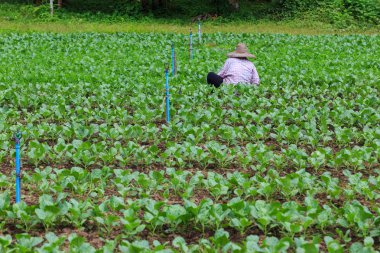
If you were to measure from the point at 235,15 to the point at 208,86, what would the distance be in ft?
67.1

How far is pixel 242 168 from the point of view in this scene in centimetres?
705

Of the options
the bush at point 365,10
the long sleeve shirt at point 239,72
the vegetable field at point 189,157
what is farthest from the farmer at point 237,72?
the bush at point 365,10

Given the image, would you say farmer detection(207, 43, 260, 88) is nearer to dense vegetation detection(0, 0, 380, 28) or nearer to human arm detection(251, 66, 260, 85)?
human arm detection(251, 66, 260, 85)

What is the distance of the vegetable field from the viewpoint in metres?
5.10

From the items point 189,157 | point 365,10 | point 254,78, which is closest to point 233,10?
point 365,10

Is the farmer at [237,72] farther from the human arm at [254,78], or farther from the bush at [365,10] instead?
the bush at [365,10]

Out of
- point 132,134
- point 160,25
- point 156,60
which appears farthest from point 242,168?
point 160,25

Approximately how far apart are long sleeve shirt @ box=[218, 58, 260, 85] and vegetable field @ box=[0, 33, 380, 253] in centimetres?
48

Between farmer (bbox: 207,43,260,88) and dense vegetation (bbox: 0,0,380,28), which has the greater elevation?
dense vegetation (bbox: 0,0,380,28)

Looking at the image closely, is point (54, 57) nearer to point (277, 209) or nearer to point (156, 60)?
point (156, 60)

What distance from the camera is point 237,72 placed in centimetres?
1190

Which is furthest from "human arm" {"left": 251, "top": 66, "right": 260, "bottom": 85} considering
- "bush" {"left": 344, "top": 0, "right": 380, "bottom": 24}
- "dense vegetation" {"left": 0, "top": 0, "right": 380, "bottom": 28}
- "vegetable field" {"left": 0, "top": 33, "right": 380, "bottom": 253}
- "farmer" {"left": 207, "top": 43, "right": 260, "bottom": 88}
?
"bush" {"left": 344, "top": 0, "right": 380, "bottom": 24}

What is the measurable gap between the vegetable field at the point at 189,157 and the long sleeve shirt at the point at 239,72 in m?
0.48

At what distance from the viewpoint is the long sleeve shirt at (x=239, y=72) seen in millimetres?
11859
